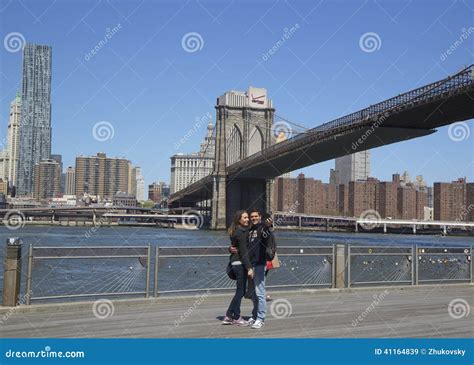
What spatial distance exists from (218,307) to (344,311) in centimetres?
187

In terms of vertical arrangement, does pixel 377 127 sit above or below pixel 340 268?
above

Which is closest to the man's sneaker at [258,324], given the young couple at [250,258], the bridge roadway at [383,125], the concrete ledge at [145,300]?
the young couple at [250,258]

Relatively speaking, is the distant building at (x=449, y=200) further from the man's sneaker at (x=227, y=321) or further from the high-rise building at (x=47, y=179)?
the man's sneaker at (x=227, y=321)

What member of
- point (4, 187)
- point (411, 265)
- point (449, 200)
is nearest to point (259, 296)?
point (411, 265)

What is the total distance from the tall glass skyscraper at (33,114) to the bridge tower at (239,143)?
40.7 meters

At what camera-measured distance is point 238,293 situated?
26.8 ft

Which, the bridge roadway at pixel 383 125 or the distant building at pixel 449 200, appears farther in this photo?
the distant building at pixel 449 200

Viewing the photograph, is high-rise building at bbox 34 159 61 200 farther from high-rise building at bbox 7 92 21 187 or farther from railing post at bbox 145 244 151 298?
railing post at bbox 145 244 151 298

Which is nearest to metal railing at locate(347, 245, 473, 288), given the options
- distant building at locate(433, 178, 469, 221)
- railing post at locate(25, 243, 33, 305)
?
railing post at locate(25, 243, 33, 305)

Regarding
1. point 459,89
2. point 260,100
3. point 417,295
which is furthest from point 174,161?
point 417,295

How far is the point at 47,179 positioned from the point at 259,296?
18877 centimetres

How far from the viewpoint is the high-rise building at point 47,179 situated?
185000 mm

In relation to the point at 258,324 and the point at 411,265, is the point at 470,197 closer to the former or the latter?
the point at 411,265

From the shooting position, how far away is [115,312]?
28.9 feet
